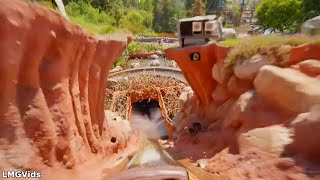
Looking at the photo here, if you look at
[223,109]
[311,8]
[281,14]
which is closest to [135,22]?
[281,14]

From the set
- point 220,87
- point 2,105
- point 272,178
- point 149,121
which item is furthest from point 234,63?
point 149,121

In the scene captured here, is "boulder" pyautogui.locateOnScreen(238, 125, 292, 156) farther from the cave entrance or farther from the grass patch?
the cave entrance

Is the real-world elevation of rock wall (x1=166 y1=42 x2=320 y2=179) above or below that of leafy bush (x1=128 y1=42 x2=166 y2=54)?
below

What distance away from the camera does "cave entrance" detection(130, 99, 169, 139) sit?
67.4 feet

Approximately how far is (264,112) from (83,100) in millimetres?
4970

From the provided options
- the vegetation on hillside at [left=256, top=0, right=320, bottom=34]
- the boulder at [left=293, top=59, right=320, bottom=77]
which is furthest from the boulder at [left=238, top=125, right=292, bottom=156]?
the vegetation on hillside at [left=256, top=0, right=320, bottom=34]

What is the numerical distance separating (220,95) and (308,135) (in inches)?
219

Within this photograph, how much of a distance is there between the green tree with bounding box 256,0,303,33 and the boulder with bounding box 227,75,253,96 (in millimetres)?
17590

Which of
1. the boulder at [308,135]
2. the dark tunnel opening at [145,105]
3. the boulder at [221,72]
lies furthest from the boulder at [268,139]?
the dark tunnel opening at [145,105]

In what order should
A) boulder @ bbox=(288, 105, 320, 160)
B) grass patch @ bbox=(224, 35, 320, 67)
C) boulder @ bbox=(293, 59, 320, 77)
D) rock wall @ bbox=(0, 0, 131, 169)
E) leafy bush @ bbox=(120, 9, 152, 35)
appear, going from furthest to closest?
leafy bush @ bbox=(120, 9, 152, 35), grass patch @ bbox=(224, 35, 320, 67), boulder @ bbox=(293, 59, 320, 77), boulder @ bbox=(288, 105, 320, 160), rock wall @ bbox=(0, 0, 131, 169)

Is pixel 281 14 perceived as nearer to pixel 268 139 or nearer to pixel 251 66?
pixel 251 66

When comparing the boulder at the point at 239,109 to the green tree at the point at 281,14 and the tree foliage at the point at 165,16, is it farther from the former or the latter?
the tree foliage at the point at 165,16

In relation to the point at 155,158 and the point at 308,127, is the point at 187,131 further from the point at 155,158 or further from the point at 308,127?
the point at 308,127

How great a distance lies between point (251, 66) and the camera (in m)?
8.75
